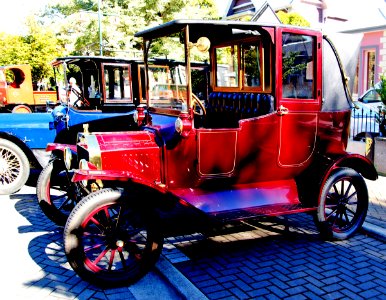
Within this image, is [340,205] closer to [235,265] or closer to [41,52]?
[235,265]

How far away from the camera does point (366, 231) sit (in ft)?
15.0

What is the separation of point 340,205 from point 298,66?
1.63m

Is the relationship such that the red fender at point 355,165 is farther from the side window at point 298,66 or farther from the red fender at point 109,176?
the red fender at point 109,176

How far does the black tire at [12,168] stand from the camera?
6094 millimetres

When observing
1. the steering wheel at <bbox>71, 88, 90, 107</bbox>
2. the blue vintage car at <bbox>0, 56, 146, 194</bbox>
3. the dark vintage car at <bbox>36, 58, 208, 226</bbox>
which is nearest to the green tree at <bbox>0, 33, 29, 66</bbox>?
→ the blue vintage car at <bbox>0, 56, 146, 194</bbox>

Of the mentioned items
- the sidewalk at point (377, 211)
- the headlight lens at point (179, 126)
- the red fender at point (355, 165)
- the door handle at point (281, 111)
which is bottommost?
the sidewalk at point (377, 211)

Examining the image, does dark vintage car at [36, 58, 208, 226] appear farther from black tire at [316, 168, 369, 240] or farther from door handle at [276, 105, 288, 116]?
black tire at [316, 168, 369, 240]

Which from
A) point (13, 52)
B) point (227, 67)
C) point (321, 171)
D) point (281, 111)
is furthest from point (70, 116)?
point (13, 52)

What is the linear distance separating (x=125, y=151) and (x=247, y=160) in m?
1.27

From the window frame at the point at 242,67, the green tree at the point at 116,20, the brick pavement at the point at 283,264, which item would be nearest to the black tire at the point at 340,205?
the brick pavement at the point at 283,264

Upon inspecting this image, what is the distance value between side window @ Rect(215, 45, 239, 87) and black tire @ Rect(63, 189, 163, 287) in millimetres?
2068

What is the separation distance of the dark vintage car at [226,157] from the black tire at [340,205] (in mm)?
13

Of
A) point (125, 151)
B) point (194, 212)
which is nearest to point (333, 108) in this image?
point (194, 212)

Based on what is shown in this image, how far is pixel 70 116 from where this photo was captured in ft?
23.5
